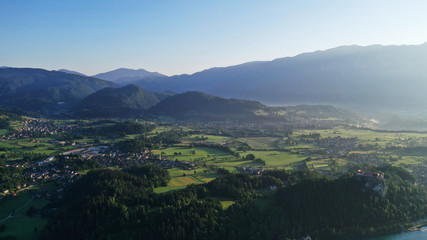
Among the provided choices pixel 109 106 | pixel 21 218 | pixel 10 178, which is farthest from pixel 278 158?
pixel 109 106

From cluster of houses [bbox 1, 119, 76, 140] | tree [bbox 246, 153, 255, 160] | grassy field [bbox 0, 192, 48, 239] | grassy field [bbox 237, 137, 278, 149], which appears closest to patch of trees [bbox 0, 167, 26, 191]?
grassy field [bbox 0, 192, 48, 239]

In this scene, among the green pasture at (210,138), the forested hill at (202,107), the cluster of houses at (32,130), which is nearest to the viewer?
the green pasture at (210,138)

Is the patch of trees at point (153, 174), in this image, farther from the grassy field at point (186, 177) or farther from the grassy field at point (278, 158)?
the grassy field at point (278, 158)

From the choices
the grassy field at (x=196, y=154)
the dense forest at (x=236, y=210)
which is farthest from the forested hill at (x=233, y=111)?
the dense forest at (x=236, y=210)

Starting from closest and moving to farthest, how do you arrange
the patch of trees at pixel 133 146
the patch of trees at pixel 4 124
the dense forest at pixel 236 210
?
the dense forest at pixel 236 210 → the patch of trees at pixel 133 146 → the patch of trees at pixel 4 124

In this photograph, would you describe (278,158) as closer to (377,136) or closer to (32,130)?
(377,136)
